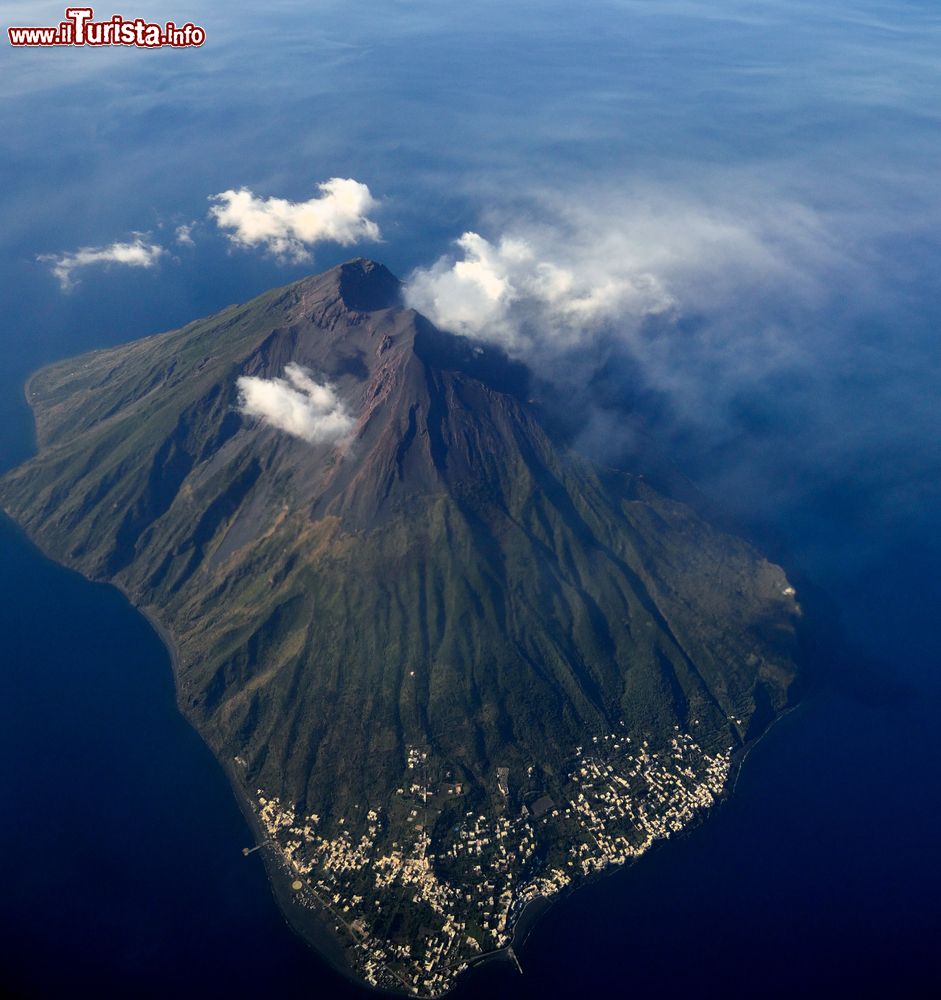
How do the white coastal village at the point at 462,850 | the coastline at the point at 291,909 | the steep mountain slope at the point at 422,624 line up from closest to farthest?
the coastline at the point at 291,909 < the white coastal village at the point at 462,850 < the steep mountain slope at the point at 422,624

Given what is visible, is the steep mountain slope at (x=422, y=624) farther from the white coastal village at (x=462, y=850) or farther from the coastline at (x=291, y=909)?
the coastline at (x=291, y=909)

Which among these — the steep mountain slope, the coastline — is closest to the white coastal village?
the steep mountain slope

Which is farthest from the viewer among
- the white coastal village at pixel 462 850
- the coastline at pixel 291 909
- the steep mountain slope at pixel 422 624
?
the steep mountain slope at pixel 422 624

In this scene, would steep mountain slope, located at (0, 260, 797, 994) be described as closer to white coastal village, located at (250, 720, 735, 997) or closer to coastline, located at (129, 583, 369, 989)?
white coastal village, located at (250, 720, 735, 997)

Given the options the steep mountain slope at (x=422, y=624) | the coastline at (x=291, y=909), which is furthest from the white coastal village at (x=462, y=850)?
the coastline at (x=291, y=909)

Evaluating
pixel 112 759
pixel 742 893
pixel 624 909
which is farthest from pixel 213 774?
pixel 742 893

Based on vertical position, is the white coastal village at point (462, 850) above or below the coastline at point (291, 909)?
above

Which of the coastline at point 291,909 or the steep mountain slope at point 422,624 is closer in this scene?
the coastline at point 291,909
